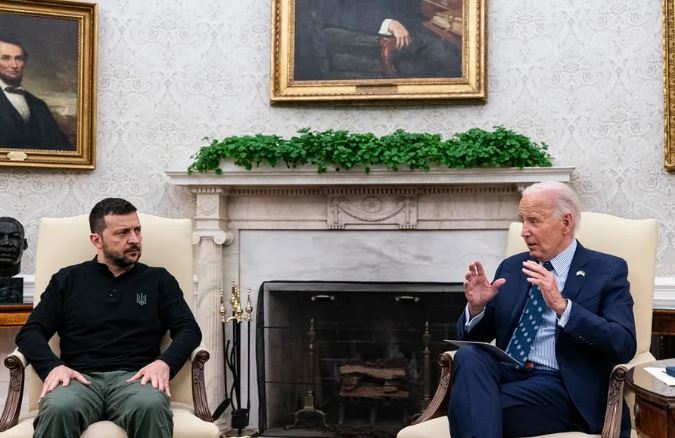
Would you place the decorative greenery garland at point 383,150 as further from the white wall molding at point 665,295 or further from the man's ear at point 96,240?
the man's ear at point 96,240

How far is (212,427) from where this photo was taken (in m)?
3.01

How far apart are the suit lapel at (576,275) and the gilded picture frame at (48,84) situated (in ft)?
11.0

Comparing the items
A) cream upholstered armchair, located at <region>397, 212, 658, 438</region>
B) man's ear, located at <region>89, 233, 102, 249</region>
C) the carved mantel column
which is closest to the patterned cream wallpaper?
the carved mantel column

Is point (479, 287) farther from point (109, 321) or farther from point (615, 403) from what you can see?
point (109, 321)

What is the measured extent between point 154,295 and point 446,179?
201cm

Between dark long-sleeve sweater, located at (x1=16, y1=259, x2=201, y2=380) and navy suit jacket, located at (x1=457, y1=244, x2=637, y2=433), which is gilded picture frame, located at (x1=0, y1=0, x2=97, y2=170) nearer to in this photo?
dark long-sleeve sweater, located at (x1=16, y1=259, x2=201, y2=380)

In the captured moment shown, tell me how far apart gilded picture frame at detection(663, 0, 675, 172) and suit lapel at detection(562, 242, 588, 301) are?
1980mm

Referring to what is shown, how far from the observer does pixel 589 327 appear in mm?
2719

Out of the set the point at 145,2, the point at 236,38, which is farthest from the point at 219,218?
the point at 145,2

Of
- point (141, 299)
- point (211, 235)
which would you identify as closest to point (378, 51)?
point (211, 235)

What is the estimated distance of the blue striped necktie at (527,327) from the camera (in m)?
2.99

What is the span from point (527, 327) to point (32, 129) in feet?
11.8

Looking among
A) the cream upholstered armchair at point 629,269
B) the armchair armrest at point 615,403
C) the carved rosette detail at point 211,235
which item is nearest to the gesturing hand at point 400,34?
the carved rosette detail at point 211,235

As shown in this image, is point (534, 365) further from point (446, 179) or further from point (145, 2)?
point (145, 2)
